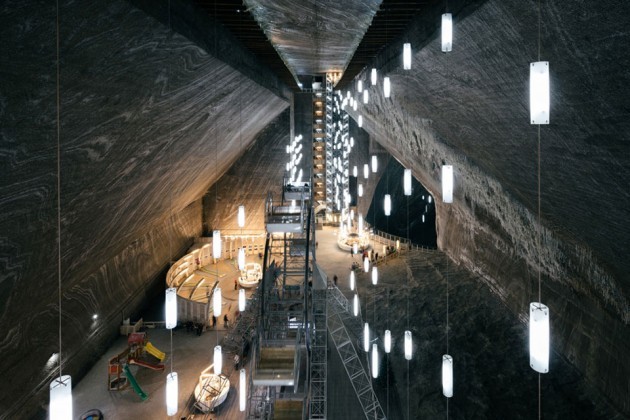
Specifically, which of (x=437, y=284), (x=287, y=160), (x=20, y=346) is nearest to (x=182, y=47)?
(x=20, y=346)

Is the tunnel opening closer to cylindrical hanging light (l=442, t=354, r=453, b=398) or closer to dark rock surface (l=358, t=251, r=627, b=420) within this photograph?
dark rock surface (l=358, t=251, r=627, b=420)

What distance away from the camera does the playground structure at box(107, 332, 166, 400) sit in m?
9.95

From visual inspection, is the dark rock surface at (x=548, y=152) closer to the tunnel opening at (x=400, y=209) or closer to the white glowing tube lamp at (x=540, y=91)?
the white glowing tube lamp at (x=540, y=91)

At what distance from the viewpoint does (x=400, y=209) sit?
3020cm

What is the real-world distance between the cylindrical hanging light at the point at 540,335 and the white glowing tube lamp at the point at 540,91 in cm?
145

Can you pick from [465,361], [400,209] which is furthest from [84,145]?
[400,209]

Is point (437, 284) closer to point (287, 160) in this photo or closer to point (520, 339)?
point (520, 339)

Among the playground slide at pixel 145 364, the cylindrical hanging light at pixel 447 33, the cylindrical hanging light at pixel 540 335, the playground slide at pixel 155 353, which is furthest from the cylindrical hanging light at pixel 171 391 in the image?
the playground slide at pixel 155 353

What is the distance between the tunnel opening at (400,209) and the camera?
28344mm

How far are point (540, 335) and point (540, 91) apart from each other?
6.21 ft

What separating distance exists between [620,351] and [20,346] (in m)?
10.6

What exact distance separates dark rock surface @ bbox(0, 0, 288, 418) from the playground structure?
1197 mm

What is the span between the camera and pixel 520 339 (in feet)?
34.1

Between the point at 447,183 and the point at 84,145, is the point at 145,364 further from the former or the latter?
the point at 447,183
